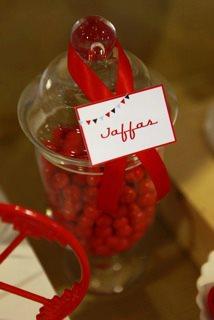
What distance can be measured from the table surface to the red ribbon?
14 cm

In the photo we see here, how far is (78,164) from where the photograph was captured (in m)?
0.60

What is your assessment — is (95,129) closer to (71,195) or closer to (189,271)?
(71,195)

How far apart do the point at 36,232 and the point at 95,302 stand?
0.72 ft

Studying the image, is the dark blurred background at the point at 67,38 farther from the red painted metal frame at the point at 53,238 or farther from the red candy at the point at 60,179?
the red painted metal frame at the point at 53,238

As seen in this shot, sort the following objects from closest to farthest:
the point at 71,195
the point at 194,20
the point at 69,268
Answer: the point at 71,195
the point at 69,268
the point at 194,20

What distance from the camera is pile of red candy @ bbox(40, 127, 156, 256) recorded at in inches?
24.4

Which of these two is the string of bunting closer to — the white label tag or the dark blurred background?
the white label tag

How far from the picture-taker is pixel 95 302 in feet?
2.31

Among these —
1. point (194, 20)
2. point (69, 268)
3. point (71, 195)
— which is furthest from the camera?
point (194, 20)

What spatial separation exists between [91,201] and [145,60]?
31 centimetres

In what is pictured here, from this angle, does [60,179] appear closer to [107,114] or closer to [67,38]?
[107,114]

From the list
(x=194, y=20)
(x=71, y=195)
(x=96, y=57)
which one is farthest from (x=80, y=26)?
(x=194, y=20)

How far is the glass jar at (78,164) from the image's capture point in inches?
23.8

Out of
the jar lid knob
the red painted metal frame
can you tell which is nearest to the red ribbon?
the jar lid knob
